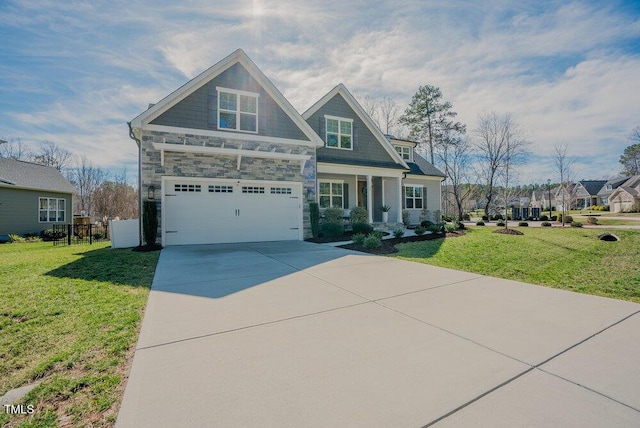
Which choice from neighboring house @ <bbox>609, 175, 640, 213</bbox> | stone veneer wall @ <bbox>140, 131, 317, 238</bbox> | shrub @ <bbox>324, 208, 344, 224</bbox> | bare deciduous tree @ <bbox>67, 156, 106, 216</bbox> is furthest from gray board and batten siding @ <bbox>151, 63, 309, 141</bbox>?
neighboring house @ <bbox>609, 175, 640, 213</bbox>

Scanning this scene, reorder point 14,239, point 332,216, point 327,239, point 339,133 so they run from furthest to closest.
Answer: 1. point 14,239
2. point 339,133
3. point 332,216
4. point 327,239

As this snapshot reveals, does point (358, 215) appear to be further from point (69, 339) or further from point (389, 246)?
point (69, 339)

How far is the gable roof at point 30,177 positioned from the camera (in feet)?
57.0

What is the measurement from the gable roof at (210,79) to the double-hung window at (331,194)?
293 cm

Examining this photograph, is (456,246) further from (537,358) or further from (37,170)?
(37,170)

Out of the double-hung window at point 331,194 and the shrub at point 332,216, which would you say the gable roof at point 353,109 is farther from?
the shrub at point 332,216

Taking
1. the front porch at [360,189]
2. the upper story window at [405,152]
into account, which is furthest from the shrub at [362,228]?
the upper story window at [405,152]

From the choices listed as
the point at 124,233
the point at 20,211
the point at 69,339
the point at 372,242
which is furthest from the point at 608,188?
the point at 20,211

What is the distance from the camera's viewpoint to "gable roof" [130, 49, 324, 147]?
1041cm

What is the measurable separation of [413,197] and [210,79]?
45.6 ft

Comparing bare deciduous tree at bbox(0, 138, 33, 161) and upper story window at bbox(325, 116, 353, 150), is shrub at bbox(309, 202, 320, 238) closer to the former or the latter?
upper story window at bbox(325, 116, 353, 150)

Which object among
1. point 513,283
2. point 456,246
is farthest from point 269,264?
point 456,246

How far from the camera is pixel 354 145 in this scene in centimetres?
1582

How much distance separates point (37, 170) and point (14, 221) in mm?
5518
